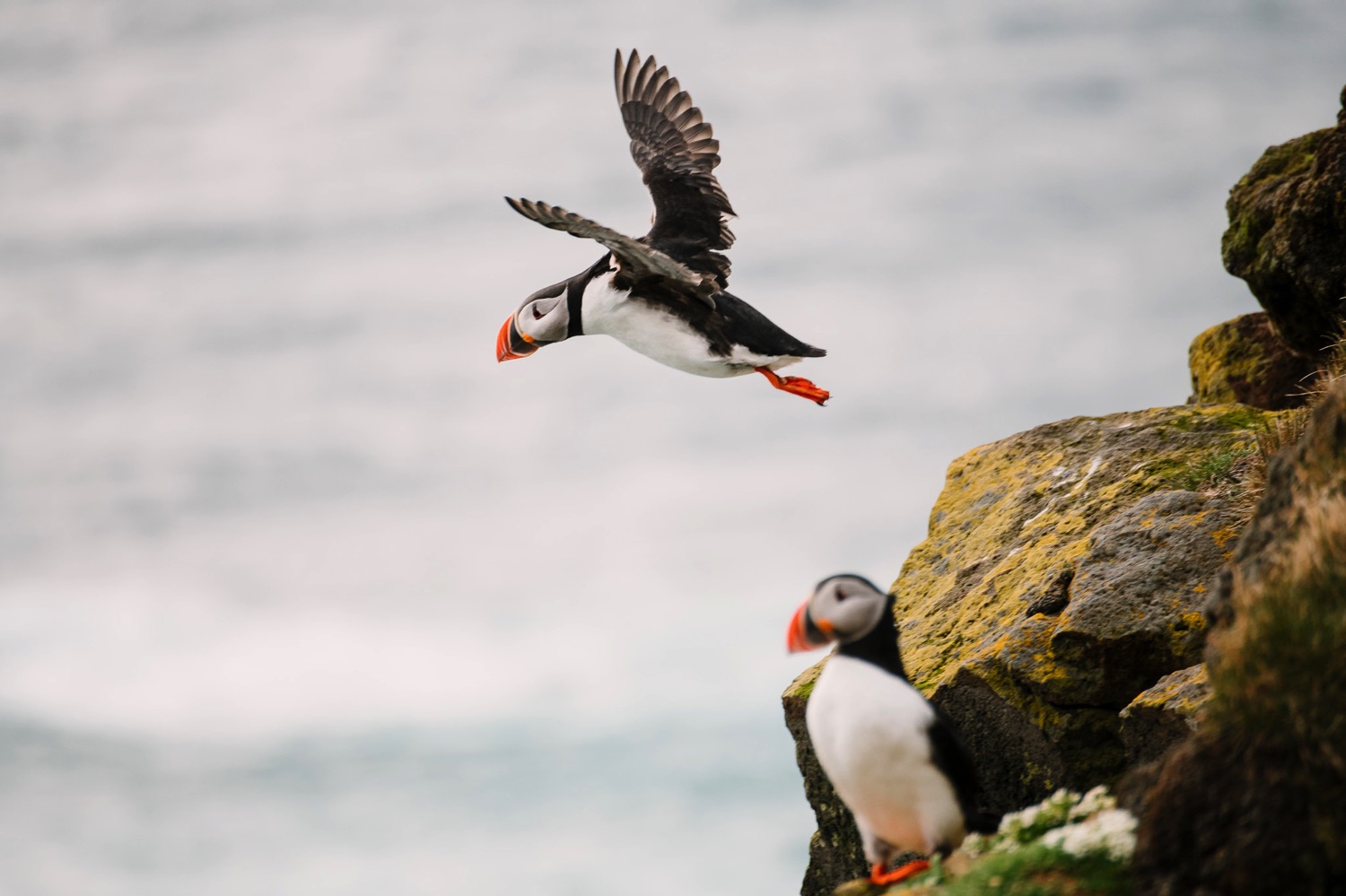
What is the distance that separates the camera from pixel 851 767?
632 cm

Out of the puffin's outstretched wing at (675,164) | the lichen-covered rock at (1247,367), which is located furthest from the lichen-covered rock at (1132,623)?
the puffin's outstretched wing at (675,164)

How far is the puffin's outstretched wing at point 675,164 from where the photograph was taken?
11.5 metres

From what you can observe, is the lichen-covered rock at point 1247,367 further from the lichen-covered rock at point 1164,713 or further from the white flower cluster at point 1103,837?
the white flower cluster at point 1103,837

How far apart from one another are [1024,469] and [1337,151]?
3270mm

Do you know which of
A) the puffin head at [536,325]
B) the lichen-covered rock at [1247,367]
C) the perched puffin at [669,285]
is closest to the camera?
the perched puffin at [669,285]

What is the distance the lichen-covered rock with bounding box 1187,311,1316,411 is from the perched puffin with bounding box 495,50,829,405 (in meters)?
4.31

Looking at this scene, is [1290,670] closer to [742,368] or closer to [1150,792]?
[1150,792]

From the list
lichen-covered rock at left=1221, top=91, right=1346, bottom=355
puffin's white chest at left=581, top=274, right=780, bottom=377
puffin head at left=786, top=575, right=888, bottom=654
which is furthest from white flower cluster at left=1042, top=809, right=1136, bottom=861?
lichen-covered rock at left=1221, top=91, right=1346, bottom=355

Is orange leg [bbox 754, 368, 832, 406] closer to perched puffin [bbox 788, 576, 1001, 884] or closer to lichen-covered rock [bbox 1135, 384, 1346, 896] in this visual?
Result: perched puffin [bbox 788, 576, 1001, 884]

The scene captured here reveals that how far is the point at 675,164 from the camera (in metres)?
12.1

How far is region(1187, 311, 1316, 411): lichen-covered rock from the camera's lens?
39.1 ft

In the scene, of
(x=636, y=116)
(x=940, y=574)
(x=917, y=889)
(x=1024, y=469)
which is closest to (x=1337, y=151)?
(x=1024, y=469)

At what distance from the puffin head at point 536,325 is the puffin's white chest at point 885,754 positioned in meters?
5.53

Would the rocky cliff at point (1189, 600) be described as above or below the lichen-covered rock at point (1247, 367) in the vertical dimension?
below
